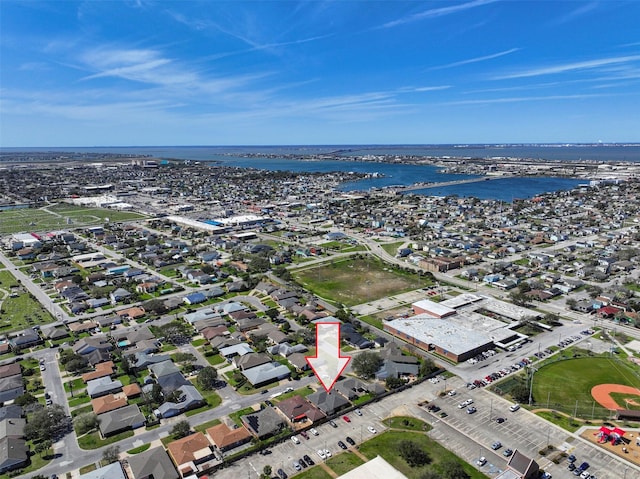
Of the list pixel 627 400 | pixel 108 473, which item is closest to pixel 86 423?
pixel 108 473

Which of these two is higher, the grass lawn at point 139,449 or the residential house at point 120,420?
the residential house at point 120,420

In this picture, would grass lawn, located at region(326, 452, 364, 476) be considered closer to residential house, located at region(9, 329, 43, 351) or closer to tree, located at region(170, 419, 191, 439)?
tree, located at region(170, 419, 191, 439)

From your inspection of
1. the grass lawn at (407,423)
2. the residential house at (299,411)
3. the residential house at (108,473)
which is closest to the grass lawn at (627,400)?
the grass lawn at (407,423)

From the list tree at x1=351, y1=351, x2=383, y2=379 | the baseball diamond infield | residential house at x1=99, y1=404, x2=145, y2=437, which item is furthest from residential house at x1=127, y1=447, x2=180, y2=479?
the baseball diamond infield

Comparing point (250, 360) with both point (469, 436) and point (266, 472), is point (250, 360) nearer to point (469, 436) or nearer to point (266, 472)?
point (266, 472)

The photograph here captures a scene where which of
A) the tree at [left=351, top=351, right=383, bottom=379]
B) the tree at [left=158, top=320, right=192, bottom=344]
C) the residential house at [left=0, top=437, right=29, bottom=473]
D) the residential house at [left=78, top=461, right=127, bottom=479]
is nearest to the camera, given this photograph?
the residential house at [left=78, top=461, right=127, bottom=479]

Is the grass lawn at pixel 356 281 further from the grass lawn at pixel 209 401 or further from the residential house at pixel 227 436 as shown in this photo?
→ the residential house at pixel 227 436
